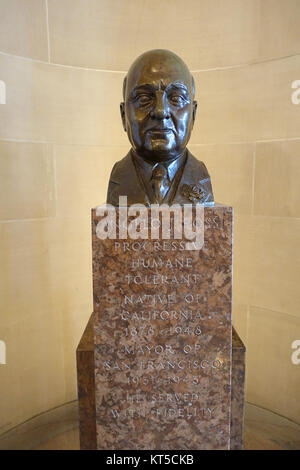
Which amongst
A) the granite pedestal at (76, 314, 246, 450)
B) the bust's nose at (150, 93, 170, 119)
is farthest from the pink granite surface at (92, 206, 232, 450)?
the bust's nose at (150, 93, 170, 119)

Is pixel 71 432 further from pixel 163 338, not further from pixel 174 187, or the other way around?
pixel 174 187

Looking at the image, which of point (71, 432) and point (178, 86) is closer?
point (178, 86)

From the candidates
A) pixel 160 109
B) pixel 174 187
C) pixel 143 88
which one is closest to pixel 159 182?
pixel 174 187

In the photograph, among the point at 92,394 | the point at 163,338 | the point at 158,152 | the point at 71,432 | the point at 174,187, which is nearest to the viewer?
the point at 163,338

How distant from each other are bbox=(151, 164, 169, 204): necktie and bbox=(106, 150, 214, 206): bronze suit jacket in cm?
3

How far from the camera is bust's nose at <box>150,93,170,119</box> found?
1.81m

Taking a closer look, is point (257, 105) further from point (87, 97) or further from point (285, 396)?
point (285, 396)

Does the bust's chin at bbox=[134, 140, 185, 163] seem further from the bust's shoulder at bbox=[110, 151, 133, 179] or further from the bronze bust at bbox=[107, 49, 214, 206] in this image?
the bust's shoulder at bbox=[110, 151, 133, 179]

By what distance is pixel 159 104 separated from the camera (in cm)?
182

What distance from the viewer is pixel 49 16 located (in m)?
2.77

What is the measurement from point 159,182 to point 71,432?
2.27 m

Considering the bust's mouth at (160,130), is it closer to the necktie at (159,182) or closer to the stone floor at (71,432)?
the necktie at (159,182)

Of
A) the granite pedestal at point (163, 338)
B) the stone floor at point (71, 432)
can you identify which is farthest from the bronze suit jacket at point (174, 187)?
the stone floor at point (71, 432)

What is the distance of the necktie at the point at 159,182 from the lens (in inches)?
78.0
